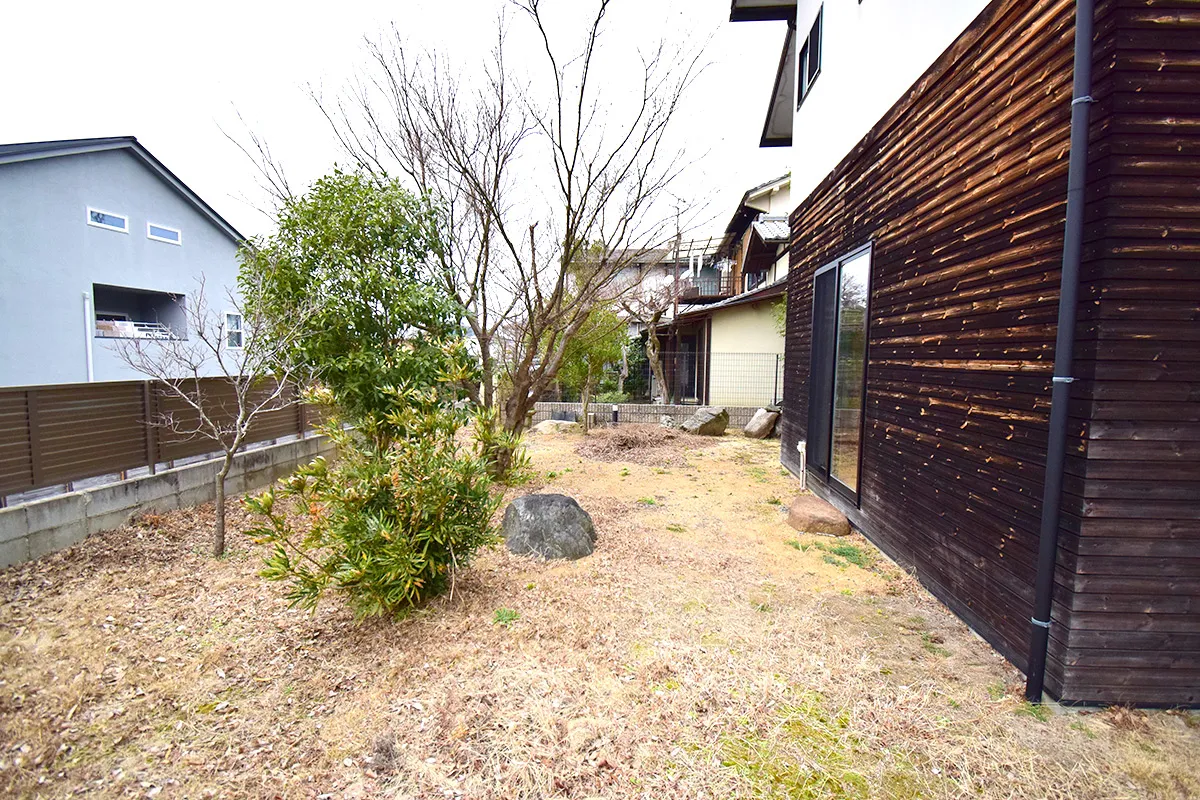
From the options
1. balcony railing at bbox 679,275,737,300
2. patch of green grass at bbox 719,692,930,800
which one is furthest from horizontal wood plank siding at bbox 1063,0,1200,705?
balcony railing at bbox 679,275,737,300

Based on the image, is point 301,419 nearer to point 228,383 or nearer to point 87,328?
point 228,383

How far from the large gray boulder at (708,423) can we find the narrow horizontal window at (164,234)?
41.9 feet

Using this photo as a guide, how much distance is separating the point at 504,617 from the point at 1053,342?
9.99ft

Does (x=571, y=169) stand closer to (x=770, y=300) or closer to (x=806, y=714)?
(x=806, y=714)

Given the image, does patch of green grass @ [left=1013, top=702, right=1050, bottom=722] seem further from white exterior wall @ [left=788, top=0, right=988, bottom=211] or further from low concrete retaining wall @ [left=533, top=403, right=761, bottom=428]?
low concrete retaining wall @ [left=533, top=403, right=761, bottom=428]

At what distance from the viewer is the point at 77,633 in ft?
9.20

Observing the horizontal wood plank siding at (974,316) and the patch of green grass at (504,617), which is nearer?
the horizontal wood plank siding at (974,316)

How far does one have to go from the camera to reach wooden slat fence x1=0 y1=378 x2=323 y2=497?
366cm

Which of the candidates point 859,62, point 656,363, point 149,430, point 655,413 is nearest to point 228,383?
point 149,430

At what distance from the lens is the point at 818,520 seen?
463 centimetres

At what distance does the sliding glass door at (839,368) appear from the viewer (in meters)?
4.54

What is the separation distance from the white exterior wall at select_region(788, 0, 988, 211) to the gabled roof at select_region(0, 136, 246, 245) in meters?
8.09

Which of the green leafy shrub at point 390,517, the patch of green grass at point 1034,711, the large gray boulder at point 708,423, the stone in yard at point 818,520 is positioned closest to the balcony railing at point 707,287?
the large gray boulder at point 708,423

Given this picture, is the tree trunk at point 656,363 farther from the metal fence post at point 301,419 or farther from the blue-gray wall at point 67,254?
the blue-gray wall at point 67,254
